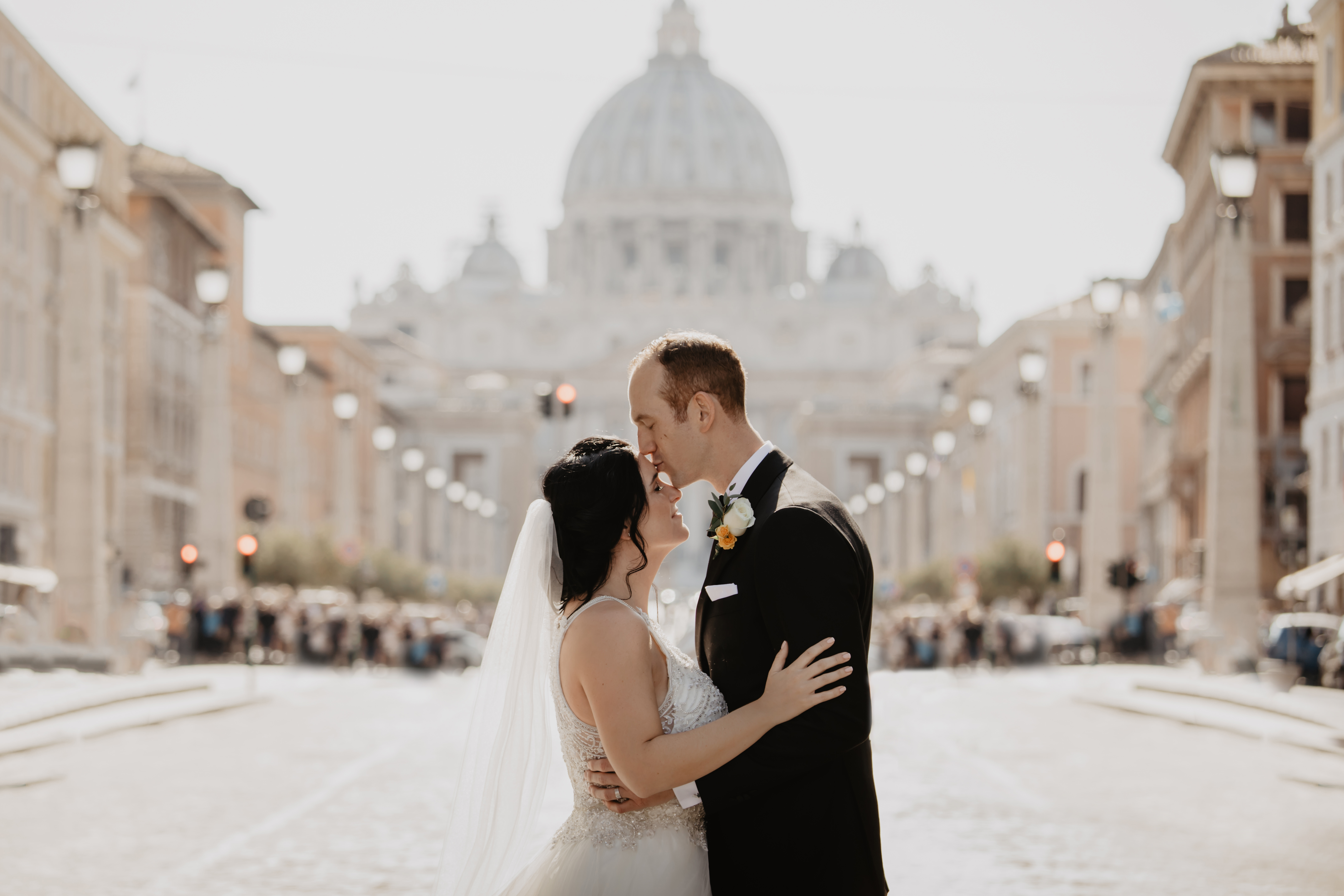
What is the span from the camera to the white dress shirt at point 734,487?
16.3ft

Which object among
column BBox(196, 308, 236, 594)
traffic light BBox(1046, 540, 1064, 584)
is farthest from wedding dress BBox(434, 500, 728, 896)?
column BBox(196, 308, 236, 594)

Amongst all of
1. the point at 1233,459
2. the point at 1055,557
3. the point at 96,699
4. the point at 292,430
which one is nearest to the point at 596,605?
the point at 96,699

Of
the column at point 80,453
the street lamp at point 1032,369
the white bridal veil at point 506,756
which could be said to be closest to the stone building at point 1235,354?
the street lamp at point 1032,369

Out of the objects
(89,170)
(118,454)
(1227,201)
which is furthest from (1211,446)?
(118,454)

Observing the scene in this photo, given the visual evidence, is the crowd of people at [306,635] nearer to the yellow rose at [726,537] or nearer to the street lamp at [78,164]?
the street lamp at [78,164]

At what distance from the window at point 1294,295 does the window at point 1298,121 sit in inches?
148

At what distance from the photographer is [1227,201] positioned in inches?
964

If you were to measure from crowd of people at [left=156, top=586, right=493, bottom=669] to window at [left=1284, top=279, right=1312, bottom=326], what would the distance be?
2165cm

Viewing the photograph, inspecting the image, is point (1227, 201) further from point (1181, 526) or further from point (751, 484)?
point (1181, 526)

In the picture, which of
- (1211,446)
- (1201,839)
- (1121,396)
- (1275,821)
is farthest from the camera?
(1121,396)

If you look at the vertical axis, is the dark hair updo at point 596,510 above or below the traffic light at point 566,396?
below

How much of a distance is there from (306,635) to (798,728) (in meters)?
35.5

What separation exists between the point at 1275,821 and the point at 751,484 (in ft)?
30.7

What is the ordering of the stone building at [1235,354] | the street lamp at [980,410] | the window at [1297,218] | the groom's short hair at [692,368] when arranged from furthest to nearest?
the window at [1297,218]
the street lamp at [980,410]
the stone building at [1235,354]
the groom's short hair at [692,368]
